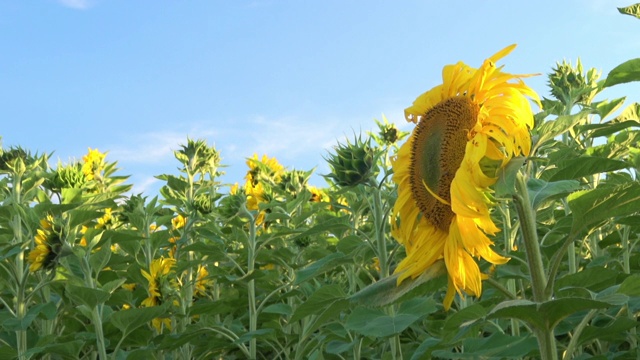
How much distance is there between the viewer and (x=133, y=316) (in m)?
2.93

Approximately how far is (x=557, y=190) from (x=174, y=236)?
351cm

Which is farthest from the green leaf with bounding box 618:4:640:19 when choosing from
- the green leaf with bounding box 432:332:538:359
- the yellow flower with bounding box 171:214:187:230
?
the yellow flower with bounding box 171:214:187:230

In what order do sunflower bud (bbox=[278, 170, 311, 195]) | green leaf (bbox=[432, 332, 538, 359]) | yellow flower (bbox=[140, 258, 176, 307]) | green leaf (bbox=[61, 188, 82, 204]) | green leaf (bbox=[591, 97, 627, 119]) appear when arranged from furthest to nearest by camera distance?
sunflower bud (bbox=[278, 170, 311, 195]) → yellow flower (bbox=[140, 258, 176, 307]) → green leaf (bbox=[61, 188, 82, 204]) → green leaf (bbox=[591, 97, 627, 119]) → green leaf (bbox=[432, 332, 538, 359])

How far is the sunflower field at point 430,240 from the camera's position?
1.38 m

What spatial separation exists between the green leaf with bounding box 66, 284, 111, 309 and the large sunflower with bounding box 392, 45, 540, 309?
150 cm

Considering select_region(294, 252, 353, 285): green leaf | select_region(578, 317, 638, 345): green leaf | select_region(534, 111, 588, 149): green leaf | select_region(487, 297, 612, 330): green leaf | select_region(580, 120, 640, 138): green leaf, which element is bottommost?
select_region(578, 317, 638, 345): green leaf

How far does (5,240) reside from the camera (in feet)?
11.2

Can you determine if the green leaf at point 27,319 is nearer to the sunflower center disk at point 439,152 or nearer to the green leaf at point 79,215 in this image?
the green leaf at point 79,215

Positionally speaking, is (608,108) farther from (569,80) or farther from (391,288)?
(391,288)

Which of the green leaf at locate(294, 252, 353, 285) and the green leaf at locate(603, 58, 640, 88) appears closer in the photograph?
the green leaf at locate(603, 58, 640, 88)

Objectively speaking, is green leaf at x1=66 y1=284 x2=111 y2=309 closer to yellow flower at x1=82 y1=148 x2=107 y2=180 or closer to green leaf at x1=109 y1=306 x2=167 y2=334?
green leaf at x1=109 y1=306 x2=167 y2=334

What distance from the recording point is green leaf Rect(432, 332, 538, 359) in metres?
1.54

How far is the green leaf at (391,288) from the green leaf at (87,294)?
156cm

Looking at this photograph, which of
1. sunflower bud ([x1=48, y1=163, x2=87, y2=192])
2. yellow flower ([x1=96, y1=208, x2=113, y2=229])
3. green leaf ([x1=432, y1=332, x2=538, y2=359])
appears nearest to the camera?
green leaf ([x1=432, y1=332, x2=538, y2=359])
